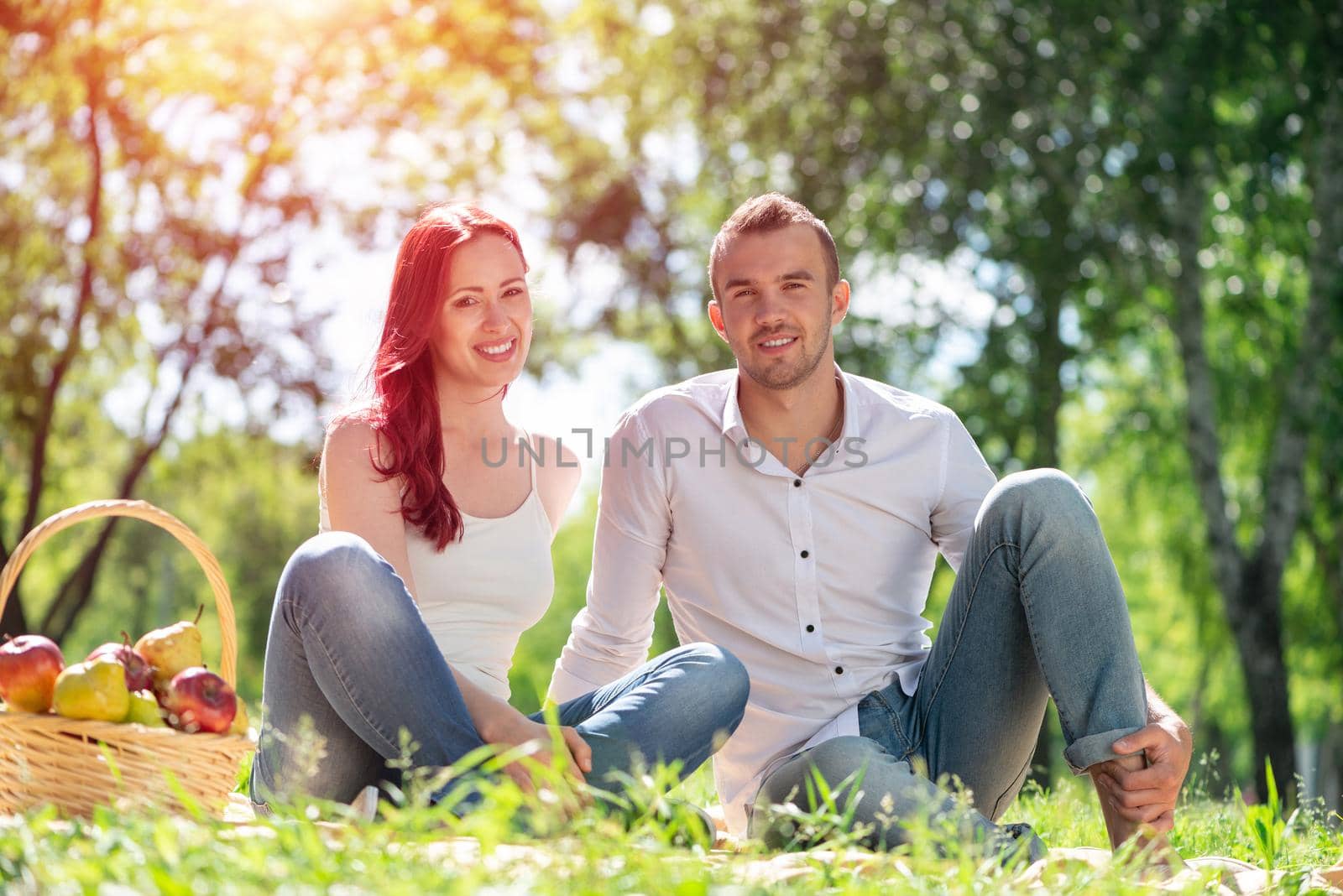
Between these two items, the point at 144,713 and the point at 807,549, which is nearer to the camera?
the point at 144,713

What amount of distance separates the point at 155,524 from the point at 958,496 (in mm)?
2134

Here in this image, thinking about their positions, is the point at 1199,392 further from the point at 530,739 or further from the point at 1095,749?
the point at 530,739

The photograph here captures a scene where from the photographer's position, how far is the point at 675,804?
254 centimetres

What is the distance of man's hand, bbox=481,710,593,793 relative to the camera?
112 inches

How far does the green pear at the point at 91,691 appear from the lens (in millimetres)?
2715

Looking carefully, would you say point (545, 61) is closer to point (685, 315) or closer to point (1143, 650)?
point (685, 315)

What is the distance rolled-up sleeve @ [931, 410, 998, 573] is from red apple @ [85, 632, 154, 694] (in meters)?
2.09

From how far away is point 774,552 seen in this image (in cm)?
360

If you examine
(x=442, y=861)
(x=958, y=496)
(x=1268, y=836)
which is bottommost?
(x=1268, y=836)

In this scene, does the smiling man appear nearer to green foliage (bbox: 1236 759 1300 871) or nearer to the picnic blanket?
the picnic blanket

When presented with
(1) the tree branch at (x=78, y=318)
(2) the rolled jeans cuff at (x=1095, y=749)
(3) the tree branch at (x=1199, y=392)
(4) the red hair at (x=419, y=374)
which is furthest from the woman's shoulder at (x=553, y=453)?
(1) the tree branch at (x=78, y=318)

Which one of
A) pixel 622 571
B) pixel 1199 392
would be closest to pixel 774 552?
pixel 622 571

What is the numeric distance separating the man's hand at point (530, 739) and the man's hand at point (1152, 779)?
3.84ft

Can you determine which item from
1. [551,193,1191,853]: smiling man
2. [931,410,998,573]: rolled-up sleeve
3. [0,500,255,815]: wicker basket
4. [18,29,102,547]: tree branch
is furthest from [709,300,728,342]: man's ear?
[18,29,102,547]: tree branch
